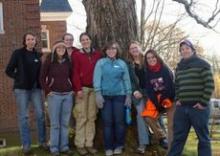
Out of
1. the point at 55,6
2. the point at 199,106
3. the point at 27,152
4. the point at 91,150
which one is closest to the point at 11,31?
the point at 55,6

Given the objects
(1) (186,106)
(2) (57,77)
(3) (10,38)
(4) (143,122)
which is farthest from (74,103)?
(3) (10,38)

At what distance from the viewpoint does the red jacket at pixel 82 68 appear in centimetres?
939

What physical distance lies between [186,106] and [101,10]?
2918 mm

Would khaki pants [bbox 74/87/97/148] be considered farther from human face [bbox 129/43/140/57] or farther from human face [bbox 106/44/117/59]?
human face [bbox 129/43/140/57]

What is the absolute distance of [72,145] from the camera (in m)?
9.97

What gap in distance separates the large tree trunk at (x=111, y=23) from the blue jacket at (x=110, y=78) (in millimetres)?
1246

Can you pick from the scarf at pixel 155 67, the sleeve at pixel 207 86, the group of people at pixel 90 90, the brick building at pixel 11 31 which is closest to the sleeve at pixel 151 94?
the group of people at pixel 90 90

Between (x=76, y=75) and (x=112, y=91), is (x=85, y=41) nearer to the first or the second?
(x=76, y=75)

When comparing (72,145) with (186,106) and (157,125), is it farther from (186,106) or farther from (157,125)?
(186,106)

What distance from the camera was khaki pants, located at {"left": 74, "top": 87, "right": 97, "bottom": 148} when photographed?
954 centimetres

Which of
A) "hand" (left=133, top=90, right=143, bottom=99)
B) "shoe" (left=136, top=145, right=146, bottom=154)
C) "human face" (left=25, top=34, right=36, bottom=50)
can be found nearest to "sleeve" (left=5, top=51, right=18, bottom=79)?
"human face" (left=25, top=34, right=36, bottom=50)

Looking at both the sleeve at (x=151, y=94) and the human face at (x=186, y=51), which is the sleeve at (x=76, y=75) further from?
the human face at (x=186, y=51)

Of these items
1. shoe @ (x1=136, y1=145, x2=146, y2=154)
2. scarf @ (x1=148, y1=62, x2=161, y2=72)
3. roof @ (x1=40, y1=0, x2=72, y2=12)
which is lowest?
shoe @ (x1=136, y1=145, x2=146, y2=154)

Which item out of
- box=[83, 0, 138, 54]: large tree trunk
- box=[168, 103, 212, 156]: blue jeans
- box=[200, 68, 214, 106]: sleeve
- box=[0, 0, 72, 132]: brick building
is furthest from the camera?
box=[0, 0, 72, 132]: brick building
